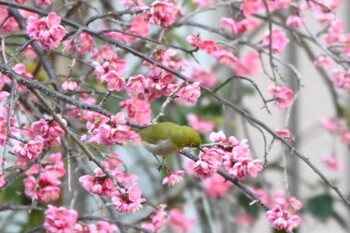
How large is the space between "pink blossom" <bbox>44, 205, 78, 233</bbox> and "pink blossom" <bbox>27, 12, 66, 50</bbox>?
1.03 feet

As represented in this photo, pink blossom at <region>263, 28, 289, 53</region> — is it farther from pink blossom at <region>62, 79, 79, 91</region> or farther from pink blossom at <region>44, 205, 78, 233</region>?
pink blossom at <region>44, 205, 78, 233</region>

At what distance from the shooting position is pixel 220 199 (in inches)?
117

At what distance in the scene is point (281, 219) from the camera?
144 centimetres

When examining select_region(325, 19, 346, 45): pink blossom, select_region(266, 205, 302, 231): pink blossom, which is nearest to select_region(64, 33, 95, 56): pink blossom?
select_region(266, 205, 302, 231): pink blossom

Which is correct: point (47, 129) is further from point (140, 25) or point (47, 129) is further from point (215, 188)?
point (215, 188)

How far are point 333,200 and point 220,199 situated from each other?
381 mm

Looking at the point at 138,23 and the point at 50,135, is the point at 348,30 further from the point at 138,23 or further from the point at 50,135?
the point at 50,135

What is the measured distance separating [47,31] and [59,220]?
35 centimetres

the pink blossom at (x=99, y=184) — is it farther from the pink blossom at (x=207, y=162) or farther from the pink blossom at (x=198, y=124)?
the pink blossom at (x=198, y=124)

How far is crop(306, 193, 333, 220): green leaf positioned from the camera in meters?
2.96

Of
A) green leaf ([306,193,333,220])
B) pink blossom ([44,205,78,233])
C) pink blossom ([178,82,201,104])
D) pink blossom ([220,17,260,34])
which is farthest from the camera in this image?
green leaf ([306,193,333,220])

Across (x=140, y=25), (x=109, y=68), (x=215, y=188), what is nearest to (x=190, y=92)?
(x=109, y=68)

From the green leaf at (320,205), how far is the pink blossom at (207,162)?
5.29ft

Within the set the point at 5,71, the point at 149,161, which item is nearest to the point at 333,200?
the point at 149,161
